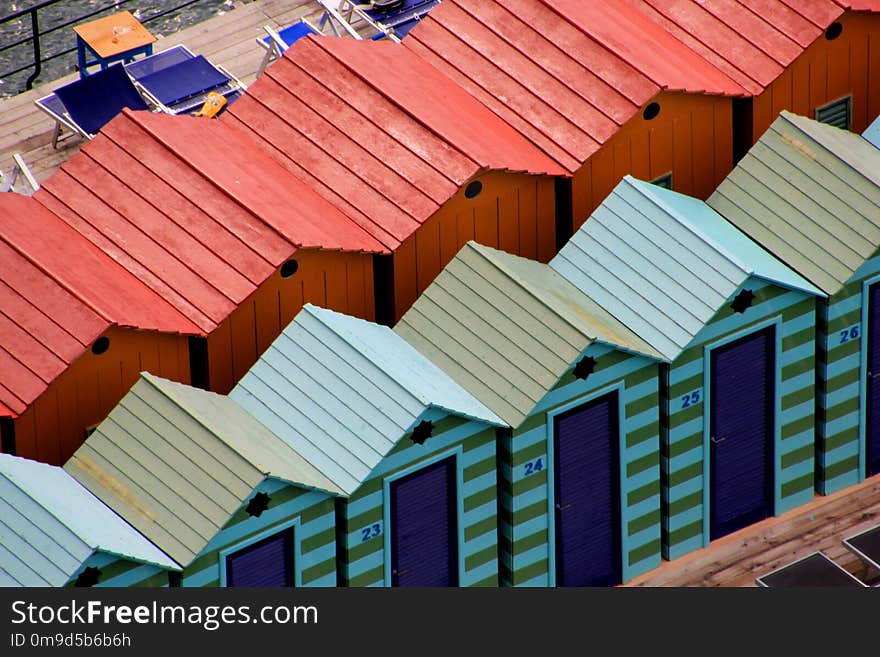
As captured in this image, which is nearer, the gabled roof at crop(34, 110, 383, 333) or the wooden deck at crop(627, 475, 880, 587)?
the gabled roof at crop(34, 110, 383, 333)

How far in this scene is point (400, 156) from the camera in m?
20.9

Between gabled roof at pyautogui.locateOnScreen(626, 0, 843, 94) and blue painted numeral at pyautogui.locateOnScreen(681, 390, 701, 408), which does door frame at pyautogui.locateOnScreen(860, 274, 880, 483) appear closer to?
blue painted numeral at pyautogui.locateOnScreen(681, 390, 701, 408)

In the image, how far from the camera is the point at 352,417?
62.3 feet

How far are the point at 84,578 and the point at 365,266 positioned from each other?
406 cm

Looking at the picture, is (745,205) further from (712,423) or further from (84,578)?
(84,578)

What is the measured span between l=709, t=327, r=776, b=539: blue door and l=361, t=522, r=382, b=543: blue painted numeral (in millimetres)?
3171

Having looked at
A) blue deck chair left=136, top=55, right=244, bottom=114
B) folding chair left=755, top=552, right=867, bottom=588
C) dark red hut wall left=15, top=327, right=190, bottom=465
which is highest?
blue deck chair left=136, top=55, right=244, bottom=114

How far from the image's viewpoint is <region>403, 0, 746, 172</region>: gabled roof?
21.2 meters

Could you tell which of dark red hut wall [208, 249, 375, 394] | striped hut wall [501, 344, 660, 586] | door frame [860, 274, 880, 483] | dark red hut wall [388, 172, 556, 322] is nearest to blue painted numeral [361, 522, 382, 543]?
striped hut wall [501, 344, 660, 586]

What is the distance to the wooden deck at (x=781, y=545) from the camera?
68.1 feet

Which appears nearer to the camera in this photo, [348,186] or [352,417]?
[352,417]

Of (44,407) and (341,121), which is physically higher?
(341,121)

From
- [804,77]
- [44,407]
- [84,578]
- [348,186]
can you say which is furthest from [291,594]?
[804,77]

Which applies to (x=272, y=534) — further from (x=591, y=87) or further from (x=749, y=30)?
(x=749, y=30)
